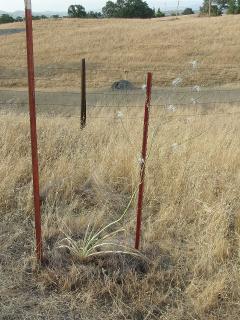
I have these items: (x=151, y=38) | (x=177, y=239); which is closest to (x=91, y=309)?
(x=177, y=239)

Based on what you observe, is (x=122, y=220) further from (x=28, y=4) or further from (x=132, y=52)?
(x=132, y=52)

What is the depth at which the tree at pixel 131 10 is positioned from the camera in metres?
68.4

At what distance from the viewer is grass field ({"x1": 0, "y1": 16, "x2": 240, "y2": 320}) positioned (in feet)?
10.2

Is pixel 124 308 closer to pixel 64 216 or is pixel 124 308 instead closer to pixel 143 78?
pixel 64 216

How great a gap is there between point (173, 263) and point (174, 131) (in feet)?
10.7

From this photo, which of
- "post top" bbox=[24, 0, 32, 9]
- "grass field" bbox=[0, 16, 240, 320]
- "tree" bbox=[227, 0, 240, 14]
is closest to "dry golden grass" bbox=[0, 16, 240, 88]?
"tree" bbox=[227, 0, 240, 14]

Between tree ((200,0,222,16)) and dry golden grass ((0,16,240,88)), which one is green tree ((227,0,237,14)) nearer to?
tree ((200,0,222,16))

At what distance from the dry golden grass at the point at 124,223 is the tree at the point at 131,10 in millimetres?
64911

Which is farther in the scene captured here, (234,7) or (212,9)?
(212,9)

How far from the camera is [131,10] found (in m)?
69.2

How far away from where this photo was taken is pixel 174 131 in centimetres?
659

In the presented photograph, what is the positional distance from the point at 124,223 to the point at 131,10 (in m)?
68.5

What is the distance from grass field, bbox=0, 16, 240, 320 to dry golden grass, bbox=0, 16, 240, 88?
15826 mm

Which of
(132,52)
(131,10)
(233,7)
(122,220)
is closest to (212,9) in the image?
(233,7)
